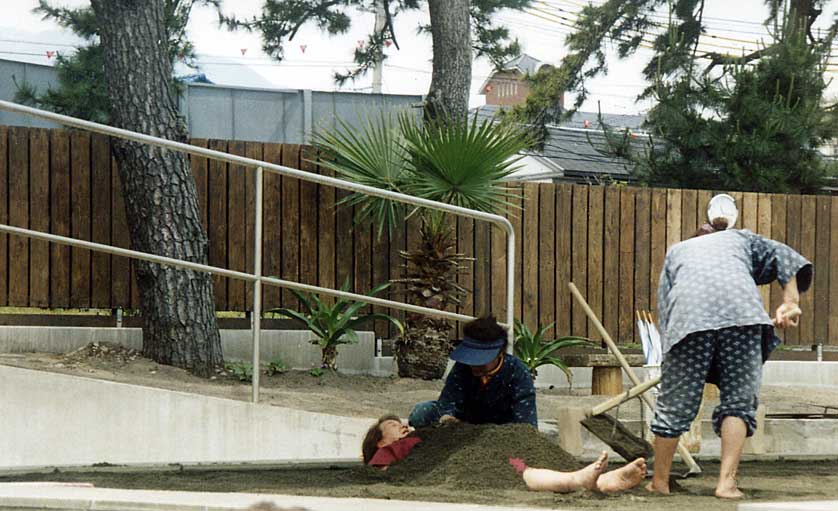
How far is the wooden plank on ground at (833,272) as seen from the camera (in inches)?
477

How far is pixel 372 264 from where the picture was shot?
389 inches

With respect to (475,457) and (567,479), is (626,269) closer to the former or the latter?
(475,457)

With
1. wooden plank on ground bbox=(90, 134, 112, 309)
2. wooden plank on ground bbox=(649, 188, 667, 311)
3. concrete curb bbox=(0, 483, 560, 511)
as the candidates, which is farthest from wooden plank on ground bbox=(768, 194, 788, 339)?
concrete curb bbox=(0, 483, 560, 511)

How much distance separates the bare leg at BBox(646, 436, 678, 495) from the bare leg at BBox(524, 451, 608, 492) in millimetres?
358

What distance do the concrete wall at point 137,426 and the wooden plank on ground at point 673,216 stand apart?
549 cm

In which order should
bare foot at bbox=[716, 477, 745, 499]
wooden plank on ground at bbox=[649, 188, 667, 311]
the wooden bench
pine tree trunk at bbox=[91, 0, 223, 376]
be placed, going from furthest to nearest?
wooden plank on ground at bbox=[649, 188, 667, 311] → the wooden bench → pine tree trunk at bbox=[91, 0, 223, 376] → bare foot at bbox=[716, 477, 745, 499]

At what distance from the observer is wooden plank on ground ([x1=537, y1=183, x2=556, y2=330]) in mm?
10609

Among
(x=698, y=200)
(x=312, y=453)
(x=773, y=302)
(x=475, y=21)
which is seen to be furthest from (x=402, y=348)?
(x=475, y=21)

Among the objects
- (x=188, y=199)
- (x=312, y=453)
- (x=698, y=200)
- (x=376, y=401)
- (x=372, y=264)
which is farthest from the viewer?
(x=698, y=200)

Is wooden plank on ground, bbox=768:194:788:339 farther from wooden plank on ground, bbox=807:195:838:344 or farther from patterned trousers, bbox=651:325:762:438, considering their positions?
patterned trousers, bbox=651:325:762:438

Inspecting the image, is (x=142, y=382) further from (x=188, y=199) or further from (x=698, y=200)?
(x=698, y=200)

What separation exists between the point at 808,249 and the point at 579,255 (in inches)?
112

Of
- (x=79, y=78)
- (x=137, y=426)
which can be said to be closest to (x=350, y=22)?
(x=79, y=78)

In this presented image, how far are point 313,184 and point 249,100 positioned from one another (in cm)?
744
